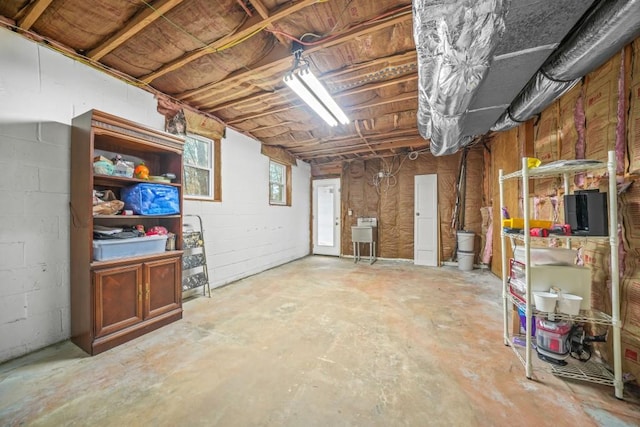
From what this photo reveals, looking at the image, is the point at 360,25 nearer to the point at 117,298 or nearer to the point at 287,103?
the point at 287,103

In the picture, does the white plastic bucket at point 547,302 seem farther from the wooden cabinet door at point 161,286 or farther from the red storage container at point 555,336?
the wooden cabinet door at point 161,286

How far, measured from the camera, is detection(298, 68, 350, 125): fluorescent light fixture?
213 cm

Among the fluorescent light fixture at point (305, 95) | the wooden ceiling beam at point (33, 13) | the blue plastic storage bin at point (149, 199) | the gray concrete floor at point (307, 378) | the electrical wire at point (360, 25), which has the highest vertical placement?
the wooden ceiling beam at point (33, 13)

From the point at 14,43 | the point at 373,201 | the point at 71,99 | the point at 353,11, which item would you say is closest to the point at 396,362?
the point at 353,11

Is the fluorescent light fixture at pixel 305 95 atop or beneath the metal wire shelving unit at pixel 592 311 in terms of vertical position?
atop

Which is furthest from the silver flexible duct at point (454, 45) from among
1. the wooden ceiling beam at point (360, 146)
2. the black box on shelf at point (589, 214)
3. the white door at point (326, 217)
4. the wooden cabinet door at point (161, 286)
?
the white door at point (326, 217)

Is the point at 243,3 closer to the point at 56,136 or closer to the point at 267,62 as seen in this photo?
the point at 267,62

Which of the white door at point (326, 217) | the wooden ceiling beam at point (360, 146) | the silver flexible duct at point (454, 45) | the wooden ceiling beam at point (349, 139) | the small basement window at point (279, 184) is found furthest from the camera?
the white door at point (326, 217)

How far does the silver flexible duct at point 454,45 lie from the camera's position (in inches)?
46.6

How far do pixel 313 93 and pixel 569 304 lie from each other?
272 cm

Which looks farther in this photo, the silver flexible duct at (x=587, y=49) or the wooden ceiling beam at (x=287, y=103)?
the wooden ceiling beam at (x=287, y=103)

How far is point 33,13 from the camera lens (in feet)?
5.65

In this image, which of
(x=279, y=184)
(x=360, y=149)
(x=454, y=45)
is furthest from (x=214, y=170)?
(x=454, y=45)

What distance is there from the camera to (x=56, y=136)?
2.10 m
